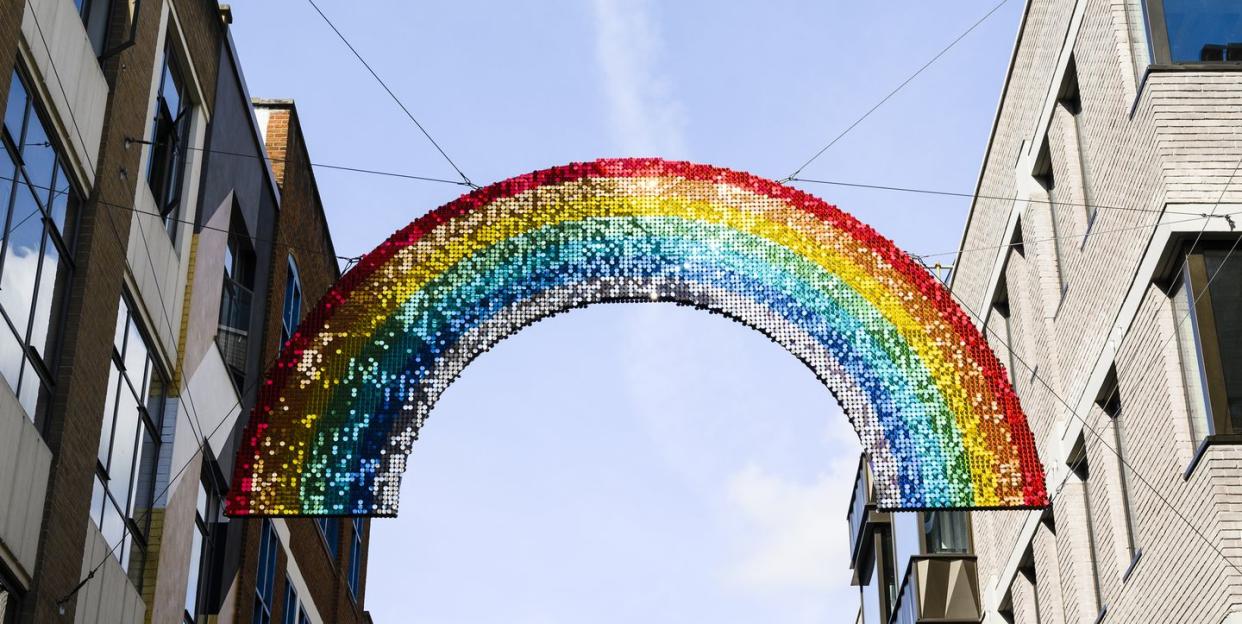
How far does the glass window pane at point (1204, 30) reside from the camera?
17703 millimetres

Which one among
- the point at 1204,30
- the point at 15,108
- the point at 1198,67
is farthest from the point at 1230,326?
the point at 15,108

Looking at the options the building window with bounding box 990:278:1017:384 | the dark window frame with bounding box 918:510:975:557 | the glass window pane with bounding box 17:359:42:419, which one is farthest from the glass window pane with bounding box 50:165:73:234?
the dark window frame with bounding box 918:510:975:557

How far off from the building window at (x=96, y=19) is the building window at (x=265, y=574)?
32.4ft

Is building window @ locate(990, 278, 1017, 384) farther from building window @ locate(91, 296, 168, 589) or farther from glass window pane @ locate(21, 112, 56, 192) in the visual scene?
glass window pane @ locate(21, 112, 56, 192)

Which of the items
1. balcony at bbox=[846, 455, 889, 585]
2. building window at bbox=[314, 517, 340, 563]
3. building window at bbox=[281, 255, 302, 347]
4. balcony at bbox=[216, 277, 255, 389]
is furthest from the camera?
balcony at bbox=[846, 455, 889, 585]

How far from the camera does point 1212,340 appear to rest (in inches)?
651

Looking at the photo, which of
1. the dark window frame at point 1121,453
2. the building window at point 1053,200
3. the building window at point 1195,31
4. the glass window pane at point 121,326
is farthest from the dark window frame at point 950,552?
the glass window pane at point 121,326

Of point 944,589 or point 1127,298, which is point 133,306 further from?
point 944,589

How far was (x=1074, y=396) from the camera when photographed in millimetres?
21203

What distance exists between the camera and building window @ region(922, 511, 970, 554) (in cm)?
2903

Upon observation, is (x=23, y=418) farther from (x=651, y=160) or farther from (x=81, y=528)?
(x=651, y=160)

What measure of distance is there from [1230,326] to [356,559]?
82.4ft

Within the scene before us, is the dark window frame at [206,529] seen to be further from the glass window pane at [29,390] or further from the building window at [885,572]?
the building window at [885,572]

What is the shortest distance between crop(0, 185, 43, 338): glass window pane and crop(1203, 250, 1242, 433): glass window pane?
39.9ft
